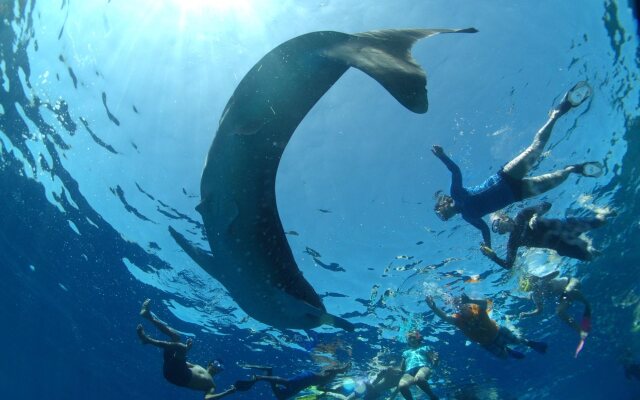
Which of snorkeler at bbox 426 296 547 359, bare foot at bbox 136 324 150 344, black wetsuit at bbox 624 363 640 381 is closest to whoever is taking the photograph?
bare foot at bbox 136 324 150 344

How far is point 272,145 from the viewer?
396 cm

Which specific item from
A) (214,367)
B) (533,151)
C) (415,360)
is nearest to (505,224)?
(533,151)

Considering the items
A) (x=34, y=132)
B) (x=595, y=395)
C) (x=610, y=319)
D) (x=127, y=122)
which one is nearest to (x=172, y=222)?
(x=127, y=122)

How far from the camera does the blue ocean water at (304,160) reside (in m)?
8.89

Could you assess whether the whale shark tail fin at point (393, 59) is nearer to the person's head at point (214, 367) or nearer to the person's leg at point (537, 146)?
the person's leg at point (537, 146)

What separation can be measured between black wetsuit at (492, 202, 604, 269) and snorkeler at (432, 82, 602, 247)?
744mm

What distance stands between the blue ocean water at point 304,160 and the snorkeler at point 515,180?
2356mm

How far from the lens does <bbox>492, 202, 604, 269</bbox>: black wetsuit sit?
25.8 ft

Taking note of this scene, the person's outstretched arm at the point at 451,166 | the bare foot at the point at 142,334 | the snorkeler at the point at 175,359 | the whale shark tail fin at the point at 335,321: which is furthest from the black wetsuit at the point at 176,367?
the person's outstretched arm at the point at 451,166

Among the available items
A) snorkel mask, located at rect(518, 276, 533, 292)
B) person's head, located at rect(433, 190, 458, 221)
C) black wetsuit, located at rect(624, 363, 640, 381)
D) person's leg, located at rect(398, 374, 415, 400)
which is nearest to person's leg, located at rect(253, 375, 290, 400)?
person's head, located at rect(433, 190, 458, 221)

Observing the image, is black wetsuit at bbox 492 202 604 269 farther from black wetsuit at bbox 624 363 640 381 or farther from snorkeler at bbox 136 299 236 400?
black wetsuit at bbox 624 363 640 381

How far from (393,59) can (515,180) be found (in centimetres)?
621

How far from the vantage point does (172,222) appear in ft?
41.4

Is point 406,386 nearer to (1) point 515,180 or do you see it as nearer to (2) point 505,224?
(2) point 505,224
